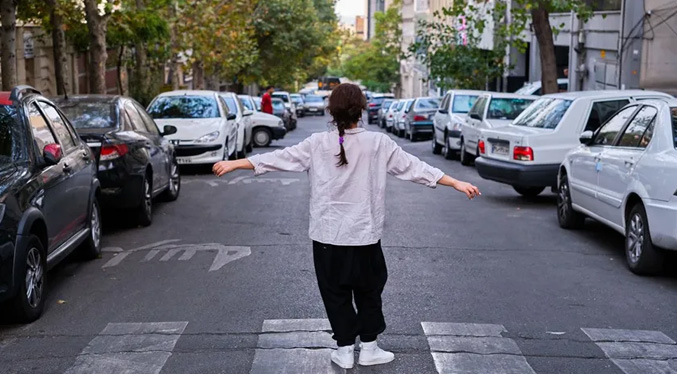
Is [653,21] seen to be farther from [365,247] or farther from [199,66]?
[199,66]

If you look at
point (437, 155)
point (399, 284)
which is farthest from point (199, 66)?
point (399, 284)

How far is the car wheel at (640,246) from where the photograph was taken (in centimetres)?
893

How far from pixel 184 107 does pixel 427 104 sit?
51.4 ft

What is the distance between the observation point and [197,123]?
63.7 feet

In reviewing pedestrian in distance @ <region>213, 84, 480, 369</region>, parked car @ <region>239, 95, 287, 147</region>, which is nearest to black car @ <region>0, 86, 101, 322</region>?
pedestrian in distance @ <region>213, 84, 480, 369</region>

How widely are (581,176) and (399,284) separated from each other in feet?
12.3

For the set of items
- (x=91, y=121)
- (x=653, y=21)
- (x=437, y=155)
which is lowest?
(x=437, y=155)

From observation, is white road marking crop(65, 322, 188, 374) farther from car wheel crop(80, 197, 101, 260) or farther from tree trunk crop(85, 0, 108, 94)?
tree trunk crop(85, 0, 108, 94)

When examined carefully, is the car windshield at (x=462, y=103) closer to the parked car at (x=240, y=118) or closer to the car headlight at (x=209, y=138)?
the parked car at (x=240, y=118)

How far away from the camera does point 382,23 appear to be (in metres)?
77.3

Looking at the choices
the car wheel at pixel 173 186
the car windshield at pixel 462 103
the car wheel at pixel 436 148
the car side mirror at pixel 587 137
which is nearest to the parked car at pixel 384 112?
the car wheel at pixel 436 148

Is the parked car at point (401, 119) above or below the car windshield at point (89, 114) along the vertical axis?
below

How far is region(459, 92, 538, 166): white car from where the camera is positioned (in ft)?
67.8

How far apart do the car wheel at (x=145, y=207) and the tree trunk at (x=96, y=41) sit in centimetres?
859
